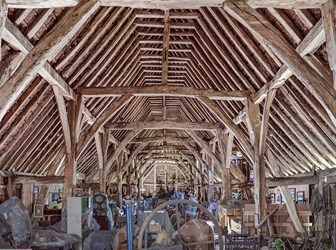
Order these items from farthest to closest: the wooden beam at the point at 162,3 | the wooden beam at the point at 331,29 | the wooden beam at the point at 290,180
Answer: the wooden beam at the point at 290,180 < the wooden beam at the point at 162,3 < the wooden beam at the point at 331,29

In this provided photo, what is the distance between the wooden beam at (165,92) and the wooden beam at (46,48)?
12.8 feet

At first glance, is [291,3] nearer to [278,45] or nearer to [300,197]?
[278,45]

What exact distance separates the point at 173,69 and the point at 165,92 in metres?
2.45

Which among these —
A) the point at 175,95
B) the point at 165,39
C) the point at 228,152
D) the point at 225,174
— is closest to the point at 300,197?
the point at 225,174

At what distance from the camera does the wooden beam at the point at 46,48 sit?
19.0ft

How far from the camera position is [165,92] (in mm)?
10492

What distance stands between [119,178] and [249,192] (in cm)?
581

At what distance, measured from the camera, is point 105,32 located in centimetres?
870

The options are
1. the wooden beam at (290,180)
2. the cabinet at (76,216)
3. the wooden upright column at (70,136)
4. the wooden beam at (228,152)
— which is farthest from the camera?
the wooden beam at (228,152)

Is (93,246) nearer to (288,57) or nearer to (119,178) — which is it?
(288,57)

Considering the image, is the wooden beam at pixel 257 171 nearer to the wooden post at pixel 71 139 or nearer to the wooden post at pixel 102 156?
the wooden post at pixel 71 139

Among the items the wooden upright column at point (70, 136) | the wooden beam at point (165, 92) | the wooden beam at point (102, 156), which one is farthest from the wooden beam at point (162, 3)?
the wooden beam at point (102, 156)

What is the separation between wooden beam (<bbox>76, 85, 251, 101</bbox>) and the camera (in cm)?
1005

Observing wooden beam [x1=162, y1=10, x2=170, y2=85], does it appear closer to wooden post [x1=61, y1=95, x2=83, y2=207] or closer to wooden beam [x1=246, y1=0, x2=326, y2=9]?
wooden post [x1=61, y1=95, x2=83, y2=207]
